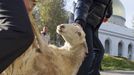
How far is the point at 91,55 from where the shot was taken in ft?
18.0

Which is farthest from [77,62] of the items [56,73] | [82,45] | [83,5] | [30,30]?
[83,5]

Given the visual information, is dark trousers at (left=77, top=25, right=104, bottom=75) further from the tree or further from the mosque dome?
the mosque dome

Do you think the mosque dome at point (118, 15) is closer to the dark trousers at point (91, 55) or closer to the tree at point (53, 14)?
the tree at point (53, 14)

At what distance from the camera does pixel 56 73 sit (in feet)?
9.45

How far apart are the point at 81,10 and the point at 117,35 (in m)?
69.0

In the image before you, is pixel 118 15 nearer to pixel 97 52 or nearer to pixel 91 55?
pixel 97 52

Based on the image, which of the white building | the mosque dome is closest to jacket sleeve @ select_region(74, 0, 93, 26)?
the white building

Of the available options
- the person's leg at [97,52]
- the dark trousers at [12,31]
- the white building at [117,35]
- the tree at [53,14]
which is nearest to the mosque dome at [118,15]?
the white building at [117,35]

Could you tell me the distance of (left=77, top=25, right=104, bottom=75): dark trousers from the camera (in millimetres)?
5361

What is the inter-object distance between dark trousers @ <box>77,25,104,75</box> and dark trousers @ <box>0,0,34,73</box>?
3044mm

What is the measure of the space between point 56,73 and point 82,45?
2.81 feet

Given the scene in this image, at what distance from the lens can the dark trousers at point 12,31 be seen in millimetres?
2184

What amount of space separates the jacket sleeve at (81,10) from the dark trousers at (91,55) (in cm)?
21

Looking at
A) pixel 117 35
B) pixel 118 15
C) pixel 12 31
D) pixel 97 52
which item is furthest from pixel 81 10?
pixel 118 15
